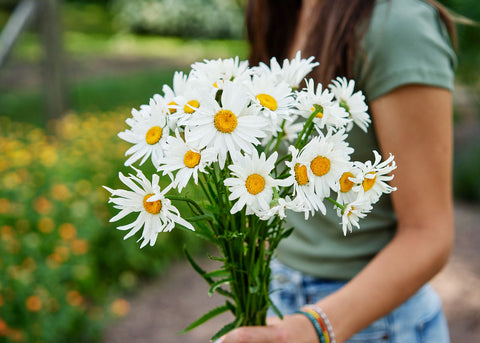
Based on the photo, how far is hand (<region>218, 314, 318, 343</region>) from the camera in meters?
0.88

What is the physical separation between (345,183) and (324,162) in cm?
6

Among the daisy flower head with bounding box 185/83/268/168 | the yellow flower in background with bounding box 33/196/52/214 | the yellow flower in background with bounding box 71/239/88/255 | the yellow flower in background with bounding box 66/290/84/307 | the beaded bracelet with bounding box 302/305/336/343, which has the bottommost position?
the yellow flower in background with bounding box 66/290/84/307

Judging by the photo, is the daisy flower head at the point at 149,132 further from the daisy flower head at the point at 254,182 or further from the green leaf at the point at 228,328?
the green leaf at the point at 228,328

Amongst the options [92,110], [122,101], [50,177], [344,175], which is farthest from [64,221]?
[122,101]

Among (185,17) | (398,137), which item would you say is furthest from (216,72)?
(185,17)

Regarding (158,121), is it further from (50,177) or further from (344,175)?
(50,177)

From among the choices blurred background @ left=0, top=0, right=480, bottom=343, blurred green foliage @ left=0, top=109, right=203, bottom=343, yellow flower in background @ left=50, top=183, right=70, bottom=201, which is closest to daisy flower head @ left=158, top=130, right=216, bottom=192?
blurred background @ left=0, top=0, right=480, bottom=343

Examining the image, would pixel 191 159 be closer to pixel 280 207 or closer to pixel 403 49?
pixel 280 207

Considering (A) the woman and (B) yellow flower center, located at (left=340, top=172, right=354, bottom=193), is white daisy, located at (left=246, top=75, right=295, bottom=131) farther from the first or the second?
(A) the woman

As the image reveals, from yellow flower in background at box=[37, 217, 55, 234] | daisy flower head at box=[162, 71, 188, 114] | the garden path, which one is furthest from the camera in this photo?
the garden path

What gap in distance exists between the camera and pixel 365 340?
1.16 m

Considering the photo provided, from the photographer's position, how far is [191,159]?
2.31ft

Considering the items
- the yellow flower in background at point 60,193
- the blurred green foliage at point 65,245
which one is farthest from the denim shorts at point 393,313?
the yellow flower in background at point 60,193

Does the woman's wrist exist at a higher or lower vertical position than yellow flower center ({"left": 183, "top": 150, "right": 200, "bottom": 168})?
lower
